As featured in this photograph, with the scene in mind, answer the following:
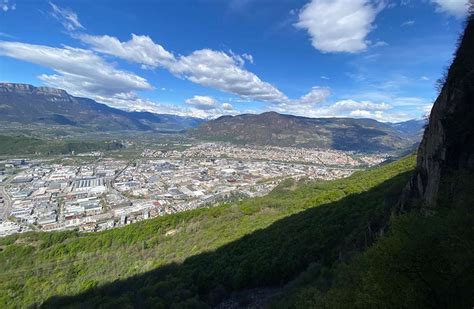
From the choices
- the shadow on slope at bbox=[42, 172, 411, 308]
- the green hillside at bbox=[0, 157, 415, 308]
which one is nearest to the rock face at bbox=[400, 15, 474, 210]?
the green hillside at bbox=[0, 157, 415, 308]

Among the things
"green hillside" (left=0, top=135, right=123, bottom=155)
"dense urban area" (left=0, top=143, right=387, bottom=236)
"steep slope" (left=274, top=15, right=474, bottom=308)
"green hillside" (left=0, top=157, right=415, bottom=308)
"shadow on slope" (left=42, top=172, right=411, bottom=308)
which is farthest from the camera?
"green hillside" (left=0, top=135, right=123, bottom=155)

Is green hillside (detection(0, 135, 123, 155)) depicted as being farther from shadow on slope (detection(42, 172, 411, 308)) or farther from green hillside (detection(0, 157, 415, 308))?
shadow on slope (detection(42, 172, 411, 308))

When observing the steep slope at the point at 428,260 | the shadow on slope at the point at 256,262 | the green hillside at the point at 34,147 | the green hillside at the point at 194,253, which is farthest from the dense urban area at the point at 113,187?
the steep slope at the point at 428,260

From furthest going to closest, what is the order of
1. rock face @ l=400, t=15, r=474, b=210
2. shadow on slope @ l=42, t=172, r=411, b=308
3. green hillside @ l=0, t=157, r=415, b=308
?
green hillside @ l=0, t=157, r=415, b=308 < shadow on slope @ l=42, t=172, r=411, b=308 < rock face @ l=400, t=15, r=474, b=210

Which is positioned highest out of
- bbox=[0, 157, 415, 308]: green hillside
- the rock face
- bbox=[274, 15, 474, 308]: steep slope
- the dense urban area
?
the rock face

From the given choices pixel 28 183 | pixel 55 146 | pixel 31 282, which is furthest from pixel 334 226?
pixel 55 146

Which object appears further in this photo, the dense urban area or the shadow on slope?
the dense urban area

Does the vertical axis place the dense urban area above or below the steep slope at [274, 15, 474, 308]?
below

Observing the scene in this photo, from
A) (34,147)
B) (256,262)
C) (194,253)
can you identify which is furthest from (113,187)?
(34,147)
